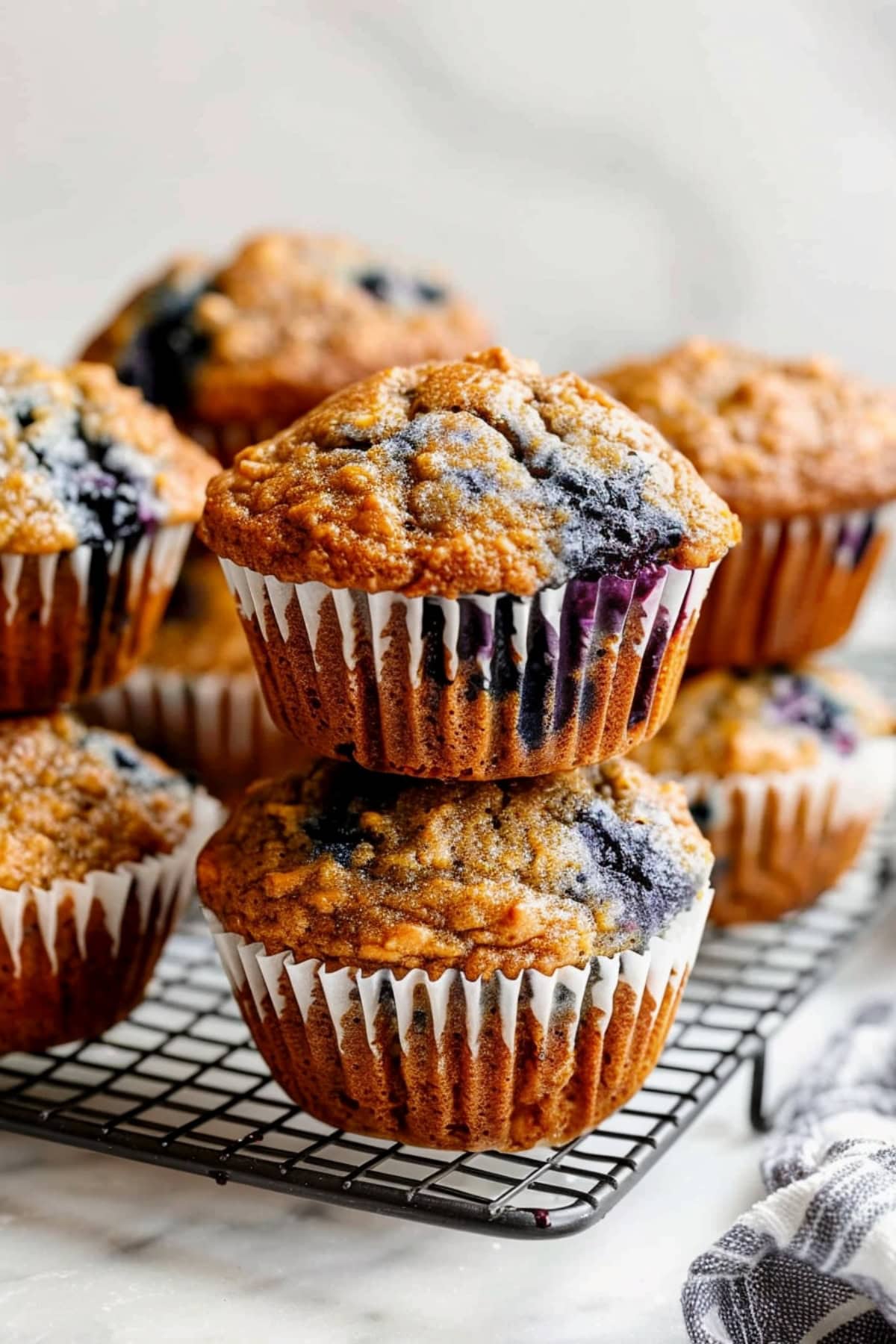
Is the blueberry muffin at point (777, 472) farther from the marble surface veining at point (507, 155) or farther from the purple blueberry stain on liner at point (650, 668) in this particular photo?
the marble surface veining at point (507, 155)

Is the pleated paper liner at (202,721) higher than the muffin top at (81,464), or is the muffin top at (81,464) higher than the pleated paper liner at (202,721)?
the muffin top at (81,464)

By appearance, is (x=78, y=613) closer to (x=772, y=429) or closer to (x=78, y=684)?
(x=78, y=684)

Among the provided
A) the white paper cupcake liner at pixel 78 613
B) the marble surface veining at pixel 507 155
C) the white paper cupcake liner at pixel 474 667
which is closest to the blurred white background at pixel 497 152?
the marble surface veining at pixel 507 155

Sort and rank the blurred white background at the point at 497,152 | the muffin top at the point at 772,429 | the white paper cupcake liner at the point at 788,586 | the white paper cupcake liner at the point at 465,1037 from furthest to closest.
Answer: the blurred white background at the point at 497,152
the white paper cupcake liner at the point at 788,586
the muffin top at the point at 772,429
the white paper cupcake liner at the point at 465,1037

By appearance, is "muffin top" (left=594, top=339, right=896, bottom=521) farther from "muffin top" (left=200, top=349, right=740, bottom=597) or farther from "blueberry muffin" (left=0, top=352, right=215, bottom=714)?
"blueberry muffin" (left=0, top=352, right=215, bottom=714)

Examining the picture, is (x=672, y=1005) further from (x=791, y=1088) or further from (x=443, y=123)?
(x=443, y=123)

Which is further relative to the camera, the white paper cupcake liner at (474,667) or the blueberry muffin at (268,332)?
the blueberry muffin at (268,332)
